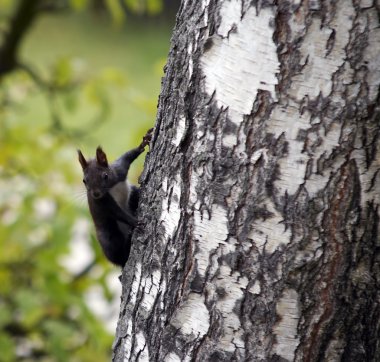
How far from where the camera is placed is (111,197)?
278cm

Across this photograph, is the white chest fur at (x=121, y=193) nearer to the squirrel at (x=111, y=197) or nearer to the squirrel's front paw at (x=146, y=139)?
the squirrel at (x=111, y=197)

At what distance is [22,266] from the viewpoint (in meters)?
4.27

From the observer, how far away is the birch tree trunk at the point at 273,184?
1.57m

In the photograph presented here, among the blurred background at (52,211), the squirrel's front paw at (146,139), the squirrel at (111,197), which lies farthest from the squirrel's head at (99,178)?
the blurred background at (52,211)

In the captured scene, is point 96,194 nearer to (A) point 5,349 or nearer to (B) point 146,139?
(B) point 146,139

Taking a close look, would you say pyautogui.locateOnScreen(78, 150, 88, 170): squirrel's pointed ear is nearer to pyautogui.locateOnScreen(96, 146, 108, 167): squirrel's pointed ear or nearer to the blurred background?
pyautogui.locateOnScreen(96, 146, 108, 167): squirrel's pointed ear

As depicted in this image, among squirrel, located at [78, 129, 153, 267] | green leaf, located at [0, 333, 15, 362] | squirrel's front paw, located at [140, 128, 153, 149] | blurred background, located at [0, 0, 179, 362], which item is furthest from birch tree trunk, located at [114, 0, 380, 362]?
green leaf, located at [0, 333, 15, 362]

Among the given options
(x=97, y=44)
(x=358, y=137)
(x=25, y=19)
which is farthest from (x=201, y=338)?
(x=97, y=44)

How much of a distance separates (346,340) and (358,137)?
46cm

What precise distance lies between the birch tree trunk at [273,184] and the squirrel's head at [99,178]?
3.31ft

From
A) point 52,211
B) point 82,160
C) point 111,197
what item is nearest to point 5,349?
point 52,211

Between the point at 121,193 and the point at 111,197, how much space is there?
0.08 meters

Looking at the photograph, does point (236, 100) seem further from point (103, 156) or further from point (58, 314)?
point (58, 314)

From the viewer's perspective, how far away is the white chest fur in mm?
2788
